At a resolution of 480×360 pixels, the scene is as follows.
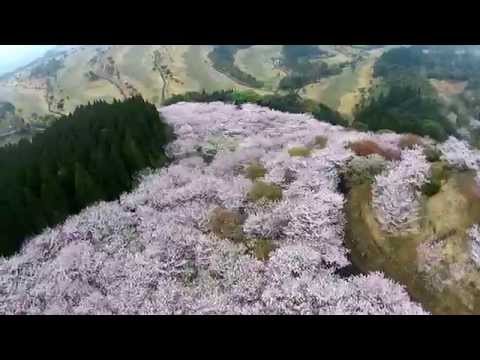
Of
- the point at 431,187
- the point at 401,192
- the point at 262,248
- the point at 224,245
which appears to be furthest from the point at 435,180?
→ the point at 224,245

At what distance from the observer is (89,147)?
16.1 meters

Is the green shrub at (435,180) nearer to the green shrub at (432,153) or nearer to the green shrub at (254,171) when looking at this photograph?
the green shrub at (432,153)

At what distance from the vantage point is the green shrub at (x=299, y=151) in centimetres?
1686

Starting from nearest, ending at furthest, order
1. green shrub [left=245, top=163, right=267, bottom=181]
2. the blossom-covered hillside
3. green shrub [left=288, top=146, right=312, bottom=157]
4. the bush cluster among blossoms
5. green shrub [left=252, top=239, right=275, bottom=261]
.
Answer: the blossom-covered hillside
green shrub [left=252, top=239, right=275, bottom=261]
the bush cluster among blossoms
green shrub [left=245, top=163, right=267, bottom=181]
green shrub [left=288, top=146, right=312, bottom=157]

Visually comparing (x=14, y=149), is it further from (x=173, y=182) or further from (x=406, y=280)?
(x=406, y=280)

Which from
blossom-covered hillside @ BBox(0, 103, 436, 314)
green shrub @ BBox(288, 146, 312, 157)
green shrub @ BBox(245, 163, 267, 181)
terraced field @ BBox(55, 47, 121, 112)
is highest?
terraced field @ BBox(55, 47, 121, 112)

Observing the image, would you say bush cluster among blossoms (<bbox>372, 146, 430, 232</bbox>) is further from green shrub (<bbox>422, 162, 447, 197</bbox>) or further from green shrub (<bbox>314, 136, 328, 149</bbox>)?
green shrub (<bbox>314, 136, 328, 149</bbox>)

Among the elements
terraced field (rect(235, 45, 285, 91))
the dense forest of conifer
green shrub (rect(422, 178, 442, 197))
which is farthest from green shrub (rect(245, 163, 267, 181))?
green shrub (rect(422, 178, 442, 197))

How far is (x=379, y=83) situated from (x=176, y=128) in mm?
8291

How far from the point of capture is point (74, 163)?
50.4 ft

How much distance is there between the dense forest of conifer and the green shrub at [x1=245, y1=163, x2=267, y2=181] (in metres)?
3.27

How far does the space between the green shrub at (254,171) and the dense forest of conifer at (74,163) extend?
129 inches

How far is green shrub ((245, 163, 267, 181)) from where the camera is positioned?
52.9 ft
